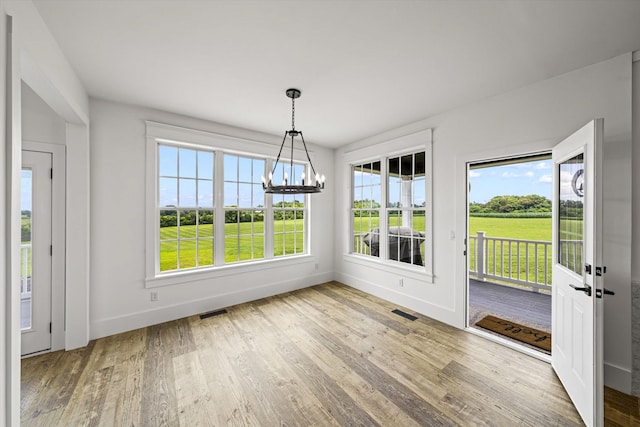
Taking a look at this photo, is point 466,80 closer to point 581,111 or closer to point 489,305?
point 581,111

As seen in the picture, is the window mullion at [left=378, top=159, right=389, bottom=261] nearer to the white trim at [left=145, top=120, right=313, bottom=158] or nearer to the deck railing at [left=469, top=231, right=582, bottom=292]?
the white trim at [left=145, top=120, right=313, bottom=158]

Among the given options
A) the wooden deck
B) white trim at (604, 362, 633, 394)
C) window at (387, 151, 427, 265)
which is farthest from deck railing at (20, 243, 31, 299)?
white trim at (604, 362, 633, 394)

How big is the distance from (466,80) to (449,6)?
114cm

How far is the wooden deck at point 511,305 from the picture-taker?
3.42m

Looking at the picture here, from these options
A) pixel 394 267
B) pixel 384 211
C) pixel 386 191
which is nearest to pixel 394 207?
pixel 384 211

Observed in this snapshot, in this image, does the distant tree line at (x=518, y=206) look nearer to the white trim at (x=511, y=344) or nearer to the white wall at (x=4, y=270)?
the white trim at (x=511, y=344)

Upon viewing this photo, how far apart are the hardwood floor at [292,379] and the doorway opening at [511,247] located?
3.24ft

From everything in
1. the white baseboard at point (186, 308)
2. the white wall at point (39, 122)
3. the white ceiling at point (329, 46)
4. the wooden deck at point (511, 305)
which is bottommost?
the wooden deck at point (511, 305)

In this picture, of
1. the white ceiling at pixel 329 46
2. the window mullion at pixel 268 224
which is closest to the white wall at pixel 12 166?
the white ceiling at pixel 329 46

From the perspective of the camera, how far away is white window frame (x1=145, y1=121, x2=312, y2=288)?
3.28 metres

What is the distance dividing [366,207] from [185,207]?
303 centimetres

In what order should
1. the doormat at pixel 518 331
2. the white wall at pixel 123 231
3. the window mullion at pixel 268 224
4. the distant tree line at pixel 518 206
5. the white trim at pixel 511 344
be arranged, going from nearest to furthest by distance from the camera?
the white trim at pixel 511 344 → the doormat at pixel 518 331 → the white wall at pixel 123 231 → the window mullion at pixel 268 224 → the distant tree line at pixel 518 206

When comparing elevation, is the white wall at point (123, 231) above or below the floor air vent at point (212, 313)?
above

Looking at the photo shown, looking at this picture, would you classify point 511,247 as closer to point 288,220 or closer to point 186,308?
point 288,220
